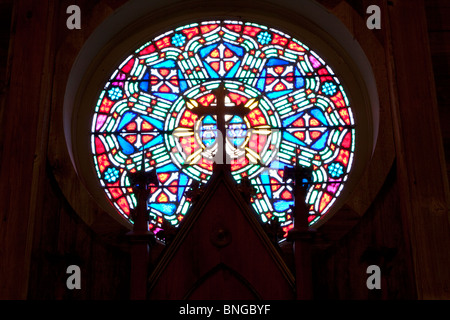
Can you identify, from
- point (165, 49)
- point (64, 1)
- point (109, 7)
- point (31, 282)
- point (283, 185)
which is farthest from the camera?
point (165, 49)

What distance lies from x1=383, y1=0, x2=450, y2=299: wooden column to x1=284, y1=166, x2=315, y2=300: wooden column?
22.6 inches

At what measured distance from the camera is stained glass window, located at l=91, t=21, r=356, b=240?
20.1 feet

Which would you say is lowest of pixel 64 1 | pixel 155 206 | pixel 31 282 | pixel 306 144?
pixel 31 282

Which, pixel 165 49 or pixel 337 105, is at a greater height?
pixel 165 49

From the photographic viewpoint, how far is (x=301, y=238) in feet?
14.3

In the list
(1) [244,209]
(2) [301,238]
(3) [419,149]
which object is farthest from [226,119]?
(3) [419,149]

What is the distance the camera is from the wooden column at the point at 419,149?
3910 mm

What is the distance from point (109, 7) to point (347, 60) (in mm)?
2069

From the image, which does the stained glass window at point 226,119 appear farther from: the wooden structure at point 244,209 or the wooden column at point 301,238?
the wooden column at point 301,238

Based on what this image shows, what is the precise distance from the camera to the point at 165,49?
688 cm

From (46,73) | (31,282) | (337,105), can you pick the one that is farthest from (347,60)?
(31,282)

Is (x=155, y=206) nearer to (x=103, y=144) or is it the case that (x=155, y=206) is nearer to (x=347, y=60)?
(x=103, y=144)

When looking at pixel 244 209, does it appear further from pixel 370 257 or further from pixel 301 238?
pixel 370 257

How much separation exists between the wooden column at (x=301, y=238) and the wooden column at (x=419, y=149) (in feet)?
1.88
